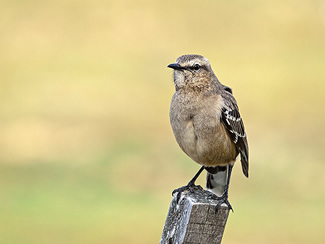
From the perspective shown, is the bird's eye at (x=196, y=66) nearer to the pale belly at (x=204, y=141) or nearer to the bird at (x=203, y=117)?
the bird at (x=203, y=117)

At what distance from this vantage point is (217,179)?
6785 mm

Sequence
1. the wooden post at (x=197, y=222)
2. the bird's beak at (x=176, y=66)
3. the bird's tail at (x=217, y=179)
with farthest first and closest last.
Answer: the bird's tail at (x=217, y=179) < the bird's beak at (x=176, y=66) < the wooden post at (x=197, y=222)

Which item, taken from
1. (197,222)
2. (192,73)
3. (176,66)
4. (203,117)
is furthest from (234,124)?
(197,222)

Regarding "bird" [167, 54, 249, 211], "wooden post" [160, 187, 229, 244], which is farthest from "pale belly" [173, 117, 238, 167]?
"wooden post" [160, 187, 229, 244]

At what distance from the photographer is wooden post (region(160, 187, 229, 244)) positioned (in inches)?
167

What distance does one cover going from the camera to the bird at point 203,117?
6.27m

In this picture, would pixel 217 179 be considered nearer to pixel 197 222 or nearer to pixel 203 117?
pixel 203 117

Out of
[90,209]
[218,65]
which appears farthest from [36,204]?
[218,65]

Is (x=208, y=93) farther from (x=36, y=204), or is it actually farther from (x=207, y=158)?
(x=36, y=204)

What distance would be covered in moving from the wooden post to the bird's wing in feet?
6.66

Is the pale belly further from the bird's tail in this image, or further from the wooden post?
the wooden post

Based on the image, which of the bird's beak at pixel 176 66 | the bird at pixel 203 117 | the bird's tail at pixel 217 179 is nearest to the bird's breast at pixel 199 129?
the bird at pixel 203 117

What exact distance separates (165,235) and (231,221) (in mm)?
7432

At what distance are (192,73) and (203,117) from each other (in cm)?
45
